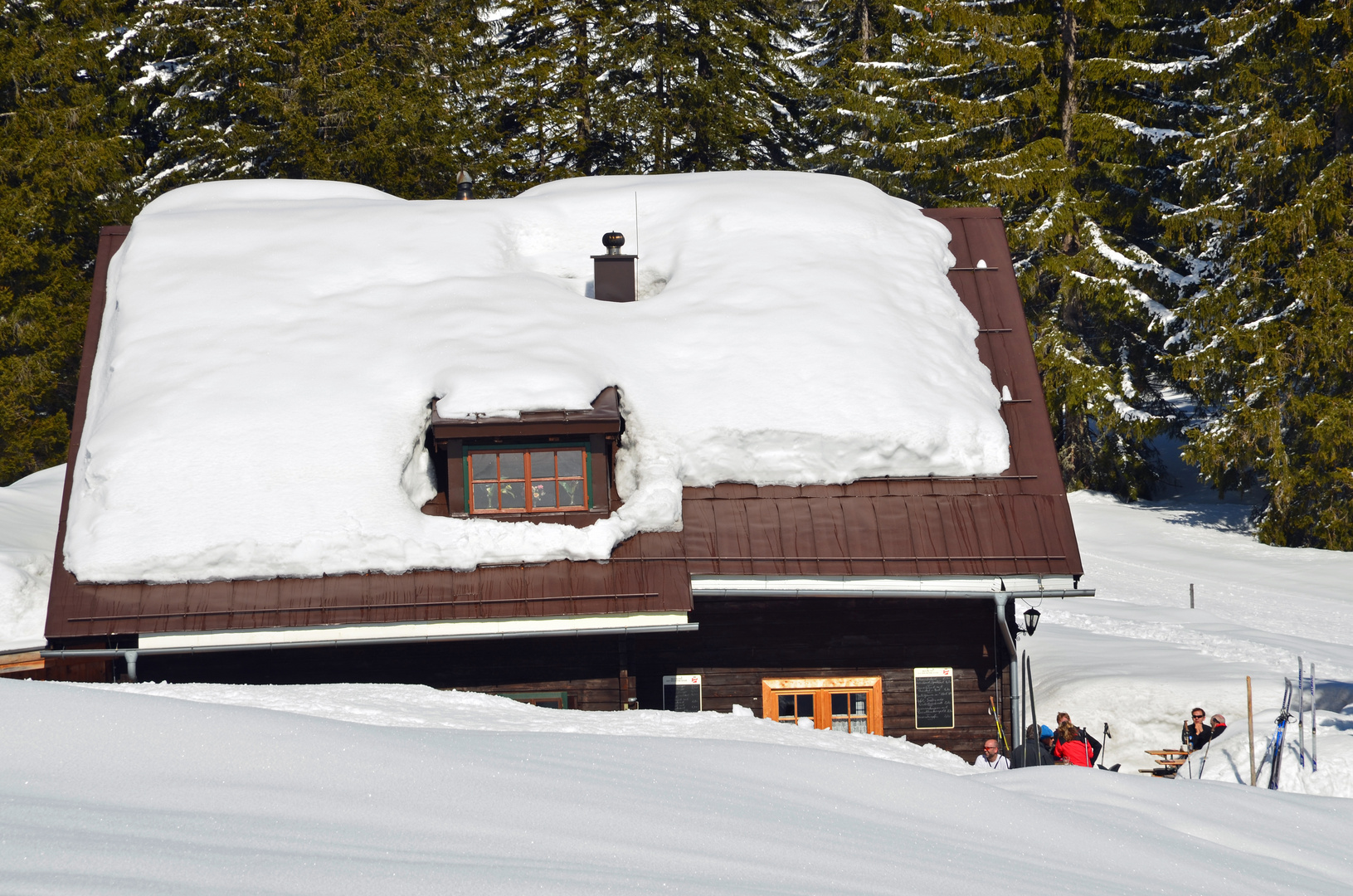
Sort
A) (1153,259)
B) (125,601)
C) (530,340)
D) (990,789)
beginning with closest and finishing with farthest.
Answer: (990,789) → (125,601) → (530,340) → (1153,259)

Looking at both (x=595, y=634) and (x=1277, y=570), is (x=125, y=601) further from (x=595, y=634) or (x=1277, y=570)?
(x=1277, y=570)

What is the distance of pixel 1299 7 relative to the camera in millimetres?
25656

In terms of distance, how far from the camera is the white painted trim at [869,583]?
11711 mm

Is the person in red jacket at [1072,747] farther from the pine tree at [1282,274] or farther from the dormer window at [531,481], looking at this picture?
the pine tree at [1282,274]

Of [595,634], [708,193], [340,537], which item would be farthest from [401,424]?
[708,193]

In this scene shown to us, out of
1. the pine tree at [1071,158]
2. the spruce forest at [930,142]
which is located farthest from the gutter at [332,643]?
the pine tree at [1071,158]

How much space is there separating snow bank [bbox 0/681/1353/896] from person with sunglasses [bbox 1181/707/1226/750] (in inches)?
250

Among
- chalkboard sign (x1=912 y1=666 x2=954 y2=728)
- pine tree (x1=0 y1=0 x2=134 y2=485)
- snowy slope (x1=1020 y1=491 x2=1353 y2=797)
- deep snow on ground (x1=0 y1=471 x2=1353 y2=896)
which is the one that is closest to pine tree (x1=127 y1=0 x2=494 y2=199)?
pine tree (x1=0 y1=0 x2=134 y2=485)

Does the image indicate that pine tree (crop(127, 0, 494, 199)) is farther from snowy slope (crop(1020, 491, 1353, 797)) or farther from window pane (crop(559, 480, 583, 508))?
snowy slope (crop(1020, 491, 1353, 797))

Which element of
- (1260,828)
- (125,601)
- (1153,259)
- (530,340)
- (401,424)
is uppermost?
(1153,259)

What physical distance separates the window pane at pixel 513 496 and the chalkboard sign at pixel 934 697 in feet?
15.0

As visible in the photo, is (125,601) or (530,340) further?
(530,340)

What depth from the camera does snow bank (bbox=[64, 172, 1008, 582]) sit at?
11.3m

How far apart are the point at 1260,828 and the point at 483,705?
512 centimetres
